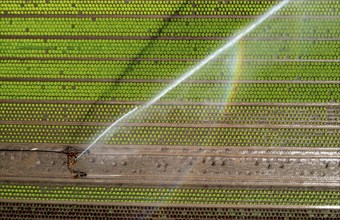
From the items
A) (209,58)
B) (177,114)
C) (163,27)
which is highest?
(163,27)

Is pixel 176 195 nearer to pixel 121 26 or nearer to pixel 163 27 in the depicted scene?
pixel 163 27

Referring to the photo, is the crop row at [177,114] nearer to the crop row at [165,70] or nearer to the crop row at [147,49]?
the crop row at [165,70]

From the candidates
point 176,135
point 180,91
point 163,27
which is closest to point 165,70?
point 180,91

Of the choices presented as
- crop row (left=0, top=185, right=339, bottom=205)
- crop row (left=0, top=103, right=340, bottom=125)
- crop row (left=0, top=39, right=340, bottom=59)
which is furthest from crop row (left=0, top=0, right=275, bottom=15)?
crop row (left=0, top=185, right=339, bottom=205)

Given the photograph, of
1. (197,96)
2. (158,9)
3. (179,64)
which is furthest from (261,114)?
(158,9)

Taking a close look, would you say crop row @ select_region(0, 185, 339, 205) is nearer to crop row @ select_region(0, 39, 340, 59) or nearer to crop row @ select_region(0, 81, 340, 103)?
crop row @ select_region(0, 81, 340, 103)
